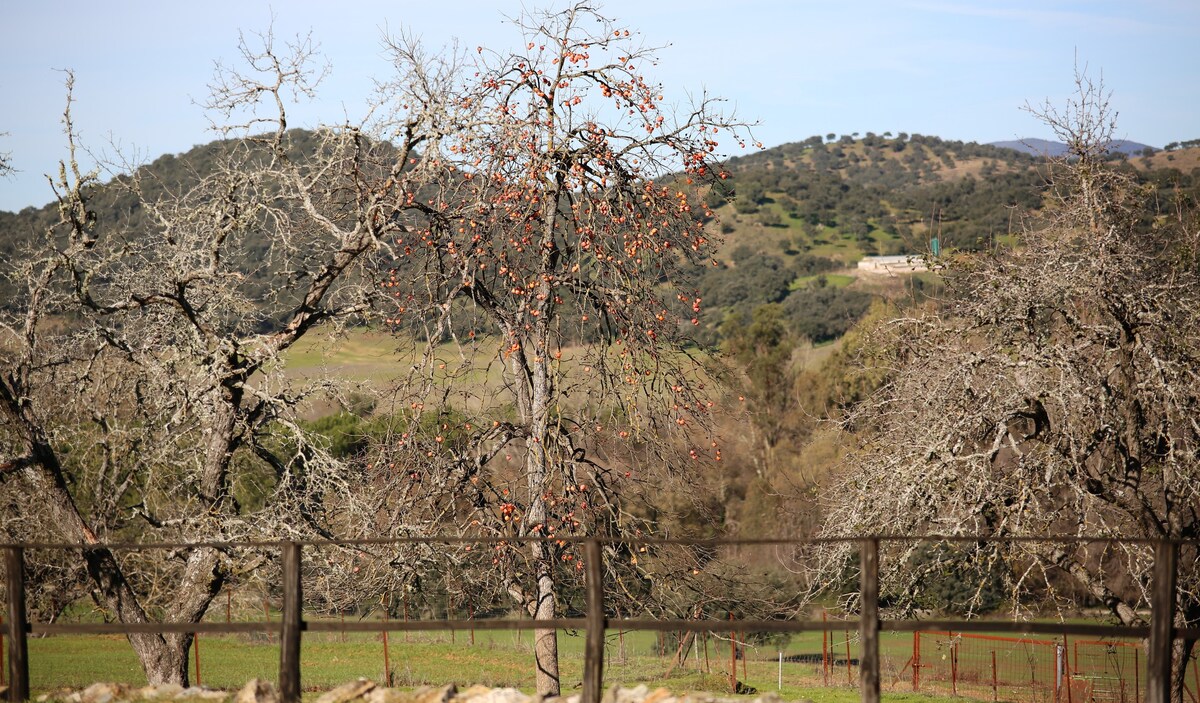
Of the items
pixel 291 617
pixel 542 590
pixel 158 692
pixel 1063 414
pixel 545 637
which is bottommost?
pixel 545 637

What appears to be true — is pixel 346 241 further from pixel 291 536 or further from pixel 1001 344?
pixel 1001 344

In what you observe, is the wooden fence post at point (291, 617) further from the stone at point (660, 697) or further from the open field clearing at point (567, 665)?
the open field clearing at point (567, 665)

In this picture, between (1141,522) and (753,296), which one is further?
(753,296)

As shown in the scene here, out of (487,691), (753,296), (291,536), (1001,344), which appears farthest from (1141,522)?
(753,296)

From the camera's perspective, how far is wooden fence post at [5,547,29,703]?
7215 millimetres

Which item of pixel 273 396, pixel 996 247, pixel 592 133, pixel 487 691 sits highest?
pixel 592 133

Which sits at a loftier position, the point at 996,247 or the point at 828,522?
the point at 996,247

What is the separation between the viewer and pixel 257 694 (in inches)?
305

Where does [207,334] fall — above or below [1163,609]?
above

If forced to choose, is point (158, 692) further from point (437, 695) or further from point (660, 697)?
point (660, 697)

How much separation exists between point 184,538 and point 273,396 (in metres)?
2.01

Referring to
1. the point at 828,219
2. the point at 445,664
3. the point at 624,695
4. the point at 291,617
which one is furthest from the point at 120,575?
the point at 828,219

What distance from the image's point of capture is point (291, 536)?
12.3 metres

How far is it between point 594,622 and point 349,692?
2.08 metres
